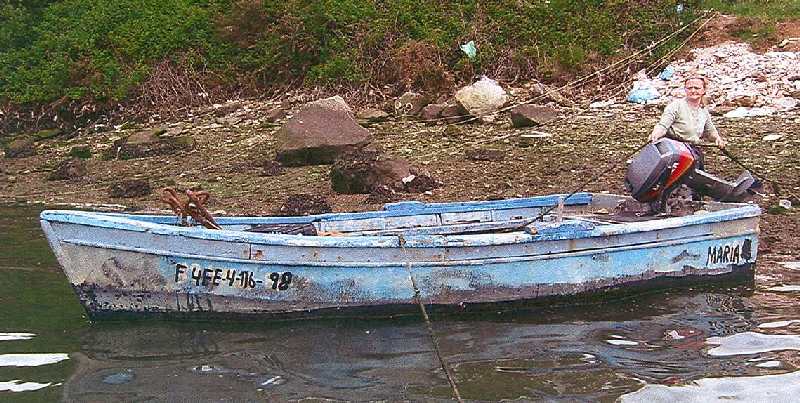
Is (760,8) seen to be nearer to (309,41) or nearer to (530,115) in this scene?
(530,115)

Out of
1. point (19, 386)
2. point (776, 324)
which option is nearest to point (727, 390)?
point (776, 324)

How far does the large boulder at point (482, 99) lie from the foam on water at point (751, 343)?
789 cm

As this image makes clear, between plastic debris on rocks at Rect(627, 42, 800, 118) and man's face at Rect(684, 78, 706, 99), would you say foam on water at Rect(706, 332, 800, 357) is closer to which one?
man's face at Rect(684, 78, 706, 99)

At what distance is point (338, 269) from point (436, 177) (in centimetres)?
505

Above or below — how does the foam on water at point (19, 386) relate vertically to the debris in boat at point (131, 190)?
below

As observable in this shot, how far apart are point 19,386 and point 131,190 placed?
6.73m

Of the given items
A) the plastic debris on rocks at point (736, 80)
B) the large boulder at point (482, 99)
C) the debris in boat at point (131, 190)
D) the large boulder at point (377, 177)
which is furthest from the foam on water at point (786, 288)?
the debris in boat at point (131, 190)

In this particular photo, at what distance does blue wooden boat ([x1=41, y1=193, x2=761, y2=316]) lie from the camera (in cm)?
726

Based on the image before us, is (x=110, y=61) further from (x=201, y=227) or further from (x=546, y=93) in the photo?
(x=201, y=227)

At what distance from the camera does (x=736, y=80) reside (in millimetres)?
14641

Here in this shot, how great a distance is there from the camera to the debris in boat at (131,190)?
12992 mm

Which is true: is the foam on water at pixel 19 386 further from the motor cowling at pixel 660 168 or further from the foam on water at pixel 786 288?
the foam on water at pixel 786 288

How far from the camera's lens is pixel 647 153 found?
8523mm

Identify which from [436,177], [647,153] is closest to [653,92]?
[436,177]
